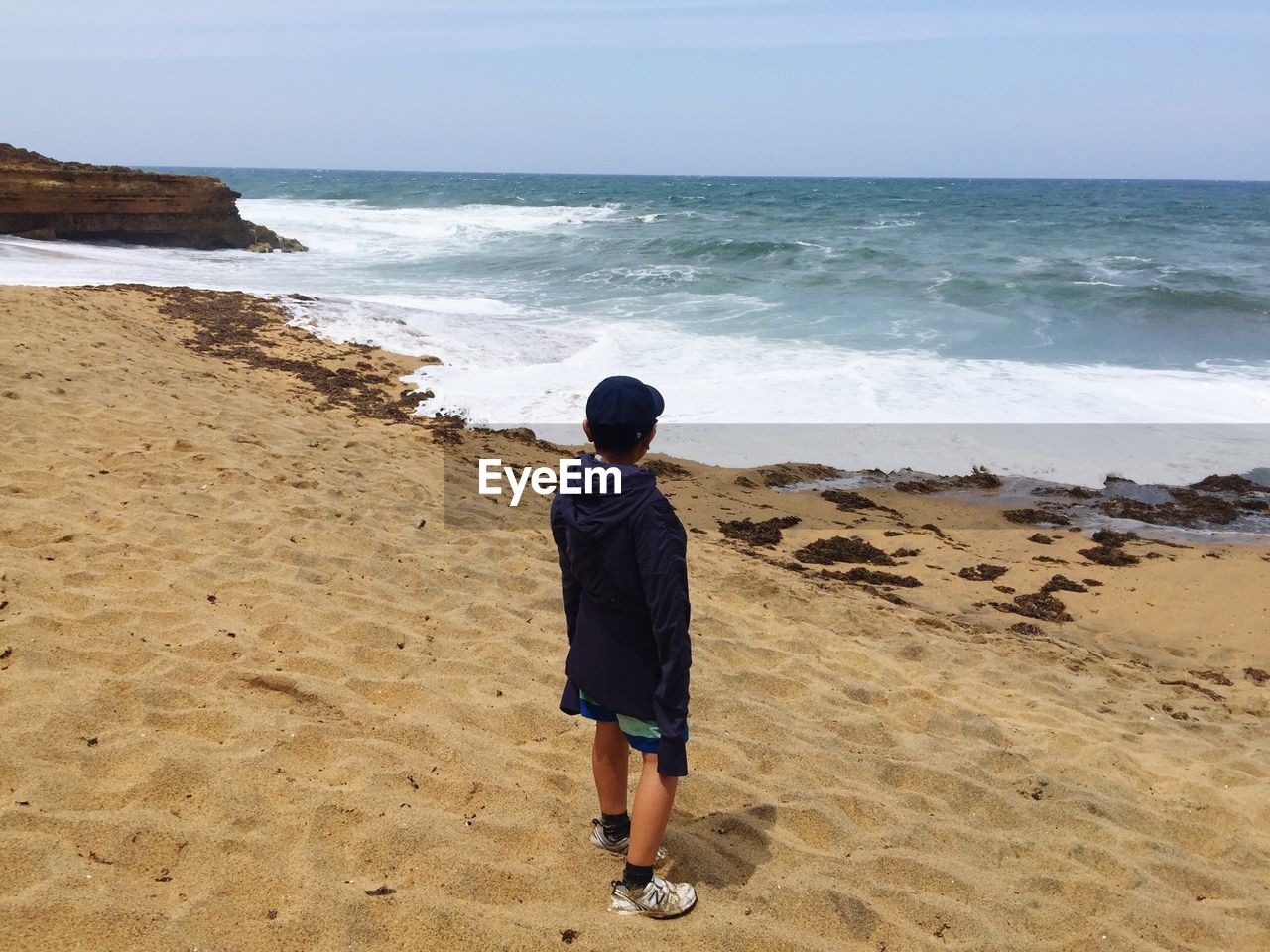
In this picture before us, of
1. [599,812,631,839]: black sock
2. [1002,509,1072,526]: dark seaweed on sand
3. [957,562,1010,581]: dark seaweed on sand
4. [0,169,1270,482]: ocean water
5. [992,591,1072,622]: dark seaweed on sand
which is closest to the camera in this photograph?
[599,812,631,839]: black sock

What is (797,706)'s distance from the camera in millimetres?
4211

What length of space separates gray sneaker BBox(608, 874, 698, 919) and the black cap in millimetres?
1226

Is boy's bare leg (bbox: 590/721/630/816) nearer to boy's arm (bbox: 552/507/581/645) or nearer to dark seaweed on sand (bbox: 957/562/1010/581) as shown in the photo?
boy's arm (bbox: 552/507/581/645)

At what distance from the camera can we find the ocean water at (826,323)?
1062 cm

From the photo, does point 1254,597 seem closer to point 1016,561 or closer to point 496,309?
point 1016,561

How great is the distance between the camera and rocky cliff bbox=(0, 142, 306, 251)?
2197 centimetres

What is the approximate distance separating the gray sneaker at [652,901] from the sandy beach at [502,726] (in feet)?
0.19

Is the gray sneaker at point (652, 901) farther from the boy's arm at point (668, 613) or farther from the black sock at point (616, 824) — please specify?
the boy's arm at point (668, 613)

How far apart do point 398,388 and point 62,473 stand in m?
5.44

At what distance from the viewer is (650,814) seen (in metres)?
2.53

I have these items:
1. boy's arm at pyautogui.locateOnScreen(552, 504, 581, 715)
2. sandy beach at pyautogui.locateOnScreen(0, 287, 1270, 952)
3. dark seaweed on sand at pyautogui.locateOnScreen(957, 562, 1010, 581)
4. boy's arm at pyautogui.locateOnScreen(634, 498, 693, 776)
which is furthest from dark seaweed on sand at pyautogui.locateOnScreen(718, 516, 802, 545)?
boy's arm at pyautogui.locateOnScreen(634, 498, 693, 776)

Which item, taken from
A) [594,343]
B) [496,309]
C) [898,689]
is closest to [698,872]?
[898,689]

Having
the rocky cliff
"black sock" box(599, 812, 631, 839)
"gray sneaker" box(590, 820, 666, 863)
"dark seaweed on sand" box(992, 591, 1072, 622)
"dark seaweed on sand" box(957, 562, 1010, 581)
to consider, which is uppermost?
the rocky cliff

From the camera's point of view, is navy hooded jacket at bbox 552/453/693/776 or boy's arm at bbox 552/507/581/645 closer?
navy hooded jacket at bbox 552/453/693/776
